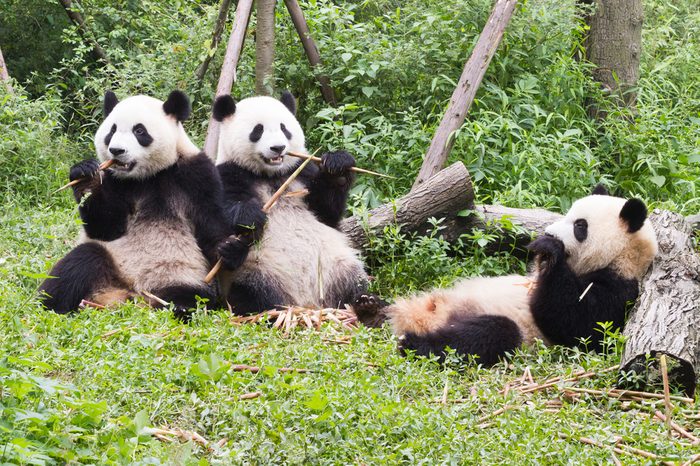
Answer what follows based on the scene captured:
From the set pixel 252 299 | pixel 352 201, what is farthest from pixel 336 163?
pixel 352 201

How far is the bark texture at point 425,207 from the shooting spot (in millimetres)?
7203

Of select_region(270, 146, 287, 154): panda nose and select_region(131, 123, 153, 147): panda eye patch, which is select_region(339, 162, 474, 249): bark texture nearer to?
select_region(270, 146, 287, 154): panda nose

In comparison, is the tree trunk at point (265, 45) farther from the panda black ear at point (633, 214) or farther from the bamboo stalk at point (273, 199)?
the panda black ear at point (633, 214)

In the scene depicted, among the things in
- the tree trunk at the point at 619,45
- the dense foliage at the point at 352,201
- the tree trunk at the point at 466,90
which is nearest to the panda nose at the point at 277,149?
the dense foliage at the point at 352,201

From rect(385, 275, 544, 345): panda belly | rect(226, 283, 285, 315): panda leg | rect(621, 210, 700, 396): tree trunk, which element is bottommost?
rect(226, 283, 285, 315): panda leg

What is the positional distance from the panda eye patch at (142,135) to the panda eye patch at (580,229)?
121 inches

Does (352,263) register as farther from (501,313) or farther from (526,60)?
(526,60)

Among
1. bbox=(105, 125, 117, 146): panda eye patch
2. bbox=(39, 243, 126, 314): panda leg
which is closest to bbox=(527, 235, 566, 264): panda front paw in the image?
bbox=(39, 243, 126, 314): panda leg

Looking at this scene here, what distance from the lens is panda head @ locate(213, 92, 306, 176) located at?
6828mm

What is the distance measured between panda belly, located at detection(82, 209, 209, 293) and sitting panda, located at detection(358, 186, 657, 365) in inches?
65.6

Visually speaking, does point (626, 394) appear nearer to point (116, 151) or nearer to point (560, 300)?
point (560, 300)

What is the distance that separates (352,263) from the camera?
6.97 m

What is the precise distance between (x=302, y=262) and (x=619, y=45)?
15.3 ft

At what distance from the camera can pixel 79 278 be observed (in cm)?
619
